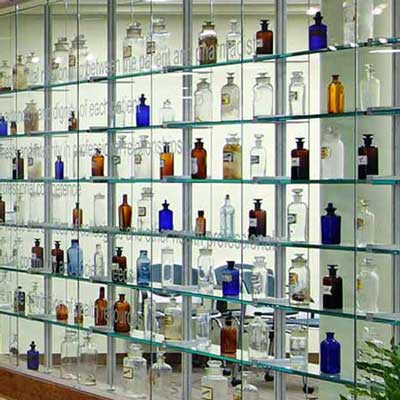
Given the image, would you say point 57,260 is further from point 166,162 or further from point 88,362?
point 166,162

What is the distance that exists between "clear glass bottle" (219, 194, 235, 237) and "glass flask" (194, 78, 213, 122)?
18.5 inches

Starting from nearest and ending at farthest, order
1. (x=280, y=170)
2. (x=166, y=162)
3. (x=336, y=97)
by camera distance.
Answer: (x=336, y=97) → (x=280, y=170) → (x=166, y=162)

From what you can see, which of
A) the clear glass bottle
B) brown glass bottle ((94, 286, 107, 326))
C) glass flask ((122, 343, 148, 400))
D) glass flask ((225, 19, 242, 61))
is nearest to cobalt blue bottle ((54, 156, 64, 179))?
brown glass bottle ((94, 286, 107, 326))

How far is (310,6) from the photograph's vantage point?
16.3 feet

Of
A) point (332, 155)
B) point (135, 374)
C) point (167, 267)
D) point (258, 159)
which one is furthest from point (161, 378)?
point (332, 155)

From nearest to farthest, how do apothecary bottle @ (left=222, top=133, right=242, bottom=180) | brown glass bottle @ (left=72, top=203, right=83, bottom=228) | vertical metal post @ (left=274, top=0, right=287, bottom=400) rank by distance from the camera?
vertical metal post @ (left=274, top=0, right=287, bottom=400) → apothecary bottle @ (left=222, top=133, right=242, bottom=180) → brown glass bottle @ (left=72, top=203, right=83, bottom=228)

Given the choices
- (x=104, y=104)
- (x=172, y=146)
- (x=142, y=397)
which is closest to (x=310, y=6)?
(x=172, y=146)

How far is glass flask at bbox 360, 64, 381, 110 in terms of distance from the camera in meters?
4.56

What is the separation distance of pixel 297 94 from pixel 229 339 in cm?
131

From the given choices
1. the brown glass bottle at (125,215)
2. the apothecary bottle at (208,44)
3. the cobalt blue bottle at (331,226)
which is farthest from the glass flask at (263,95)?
the brown glass bottle at (125,215)

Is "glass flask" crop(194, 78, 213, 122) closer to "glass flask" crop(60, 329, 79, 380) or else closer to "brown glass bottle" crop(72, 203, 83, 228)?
"brown glass bottle" crop(72, 203, 83, 228)

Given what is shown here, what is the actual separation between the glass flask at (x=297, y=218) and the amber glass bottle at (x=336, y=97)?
0.46 m

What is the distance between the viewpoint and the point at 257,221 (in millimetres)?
5172

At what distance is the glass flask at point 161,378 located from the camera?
580 centimetres
